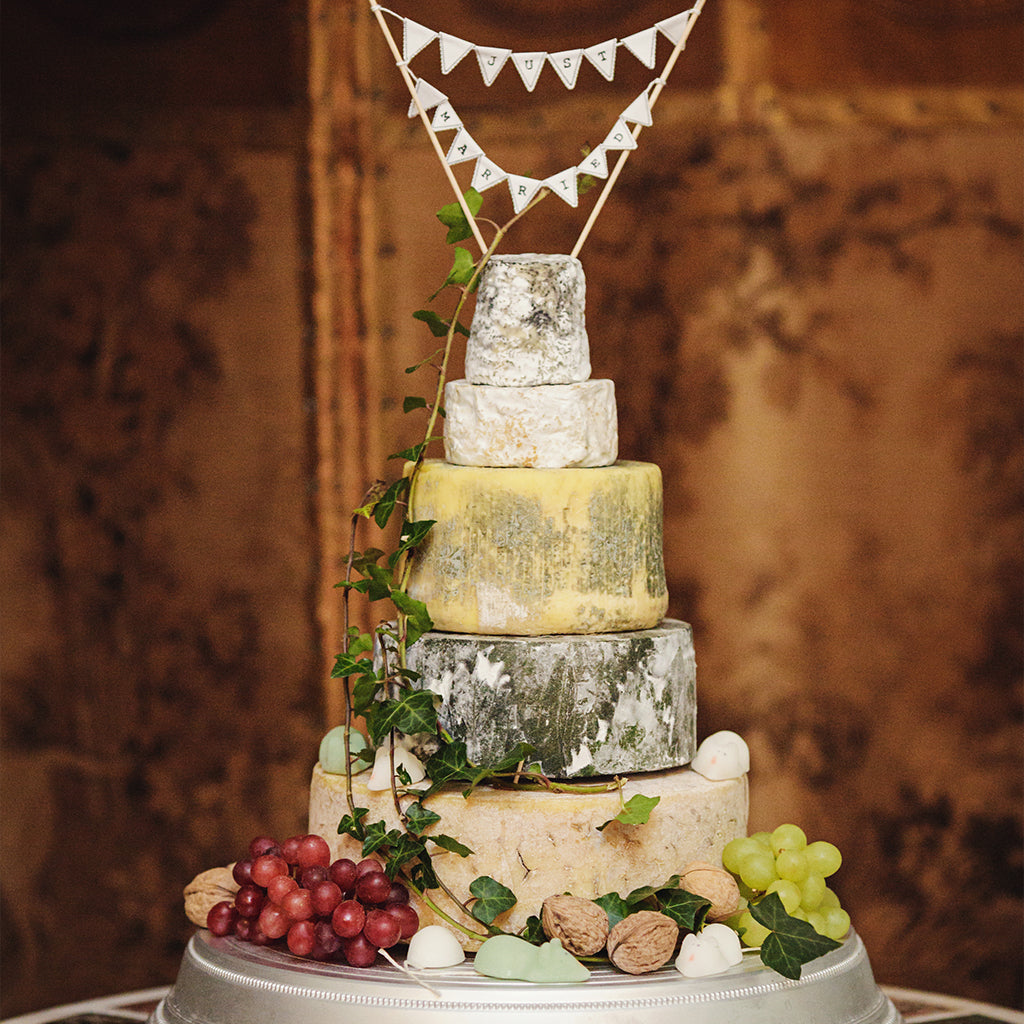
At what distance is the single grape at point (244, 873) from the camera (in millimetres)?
1995

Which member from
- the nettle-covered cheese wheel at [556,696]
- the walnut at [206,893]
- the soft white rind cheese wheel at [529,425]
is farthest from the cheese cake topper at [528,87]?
the walnut at [206,893]

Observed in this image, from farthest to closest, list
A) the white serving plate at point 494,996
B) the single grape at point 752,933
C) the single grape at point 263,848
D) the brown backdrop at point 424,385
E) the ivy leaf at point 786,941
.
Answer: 1. the brown backdrop at point 424,385
2. the single grape at point 263,848
3. the single grape at point 752,933
4. the ivy leaf at point 786,941
5. the white serving plate at point 494,996

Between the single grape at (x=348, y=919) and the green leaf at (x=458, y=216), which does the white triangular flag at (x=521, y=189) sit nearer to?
the green leaf at (x=458, y=216)

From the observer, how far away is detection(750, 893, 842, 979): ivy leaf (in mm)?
1819

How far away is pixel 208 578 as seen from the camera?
3.32 m

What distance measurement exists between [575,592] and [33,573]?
1.74 meters

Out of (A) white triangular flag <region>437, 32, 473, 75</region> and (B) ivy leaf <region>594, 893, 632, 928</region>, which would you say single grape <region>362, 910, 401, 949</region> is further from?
(A) white triangular flag <region>437, 32, 473, 75</region>

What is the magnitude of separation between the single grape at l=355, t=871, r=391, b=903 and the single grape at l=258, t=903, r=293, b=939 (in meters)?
0.10

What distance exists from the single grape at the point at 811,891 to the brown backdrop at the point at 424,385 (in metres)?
1.24

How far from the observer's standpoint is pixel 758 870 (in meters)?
1.97

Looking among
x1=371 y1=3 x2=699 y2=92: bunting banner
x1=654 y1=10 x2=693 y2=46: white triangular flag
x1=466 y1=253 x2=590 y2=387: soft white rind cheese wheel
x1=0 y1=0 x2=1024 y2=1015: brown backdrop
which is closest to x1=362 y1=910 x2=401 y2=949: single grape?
x1=466 y1=253 x2=590 y2=387: soft white rind cheese wheel

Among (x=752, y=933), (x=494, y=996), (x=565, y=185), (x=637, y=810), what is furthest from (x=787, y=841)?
(x=565, y=185)

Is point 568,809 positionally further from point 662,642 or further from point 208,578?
point 208,578

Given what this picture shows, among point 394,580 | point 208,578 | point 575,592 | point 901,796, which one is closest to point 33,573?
point 208,578
